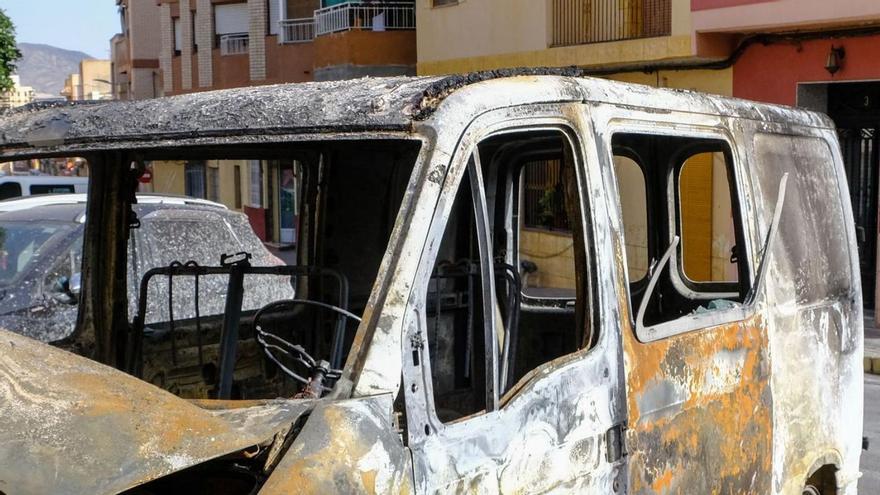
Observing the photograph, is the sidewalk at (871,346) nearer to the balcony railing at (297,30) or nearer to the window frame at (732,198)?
the window frame at (732,198)

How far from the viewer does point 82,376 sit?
273 centimetres

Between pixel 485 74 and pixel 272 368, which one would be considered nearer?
pixel 485 74

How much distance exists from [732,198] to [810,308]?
561 mm

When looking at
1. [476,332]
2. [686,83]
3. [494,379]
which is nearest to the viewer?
[494,379]

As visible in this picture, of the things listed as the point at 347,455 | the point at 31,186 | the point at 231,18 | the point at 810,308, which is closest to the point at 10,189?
the point at 31,186

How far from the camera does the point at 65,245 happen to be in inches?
352

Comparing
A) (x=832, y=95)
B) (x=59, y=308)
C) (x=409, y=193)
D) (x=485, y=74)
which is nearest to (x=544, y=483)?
(x=409, y=193)

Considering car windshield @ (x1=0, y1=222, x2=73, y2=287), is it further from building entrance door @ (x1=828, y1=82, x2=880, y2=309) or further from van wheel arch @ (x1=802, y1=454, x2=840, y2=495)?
building entrance door @ (x1=828, y1=82, x2=880, y2=309)

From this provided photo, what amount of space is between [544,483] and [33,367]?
1277 mm

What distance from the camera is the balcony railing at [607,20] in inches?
632

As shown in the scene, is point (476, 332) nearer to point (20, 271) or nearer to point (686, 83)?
point (20, 271)

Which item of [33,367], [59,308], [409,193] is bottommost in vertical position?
[59,308]

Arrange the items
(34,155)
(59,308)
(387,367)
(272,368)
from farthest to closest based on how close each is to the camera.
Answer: (59,308), (272,368), (34,155), (387,367)

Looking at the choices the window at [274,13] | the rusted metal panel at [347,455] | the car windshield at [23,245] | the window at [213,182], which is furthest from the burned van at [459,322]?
the window at [213,182]
